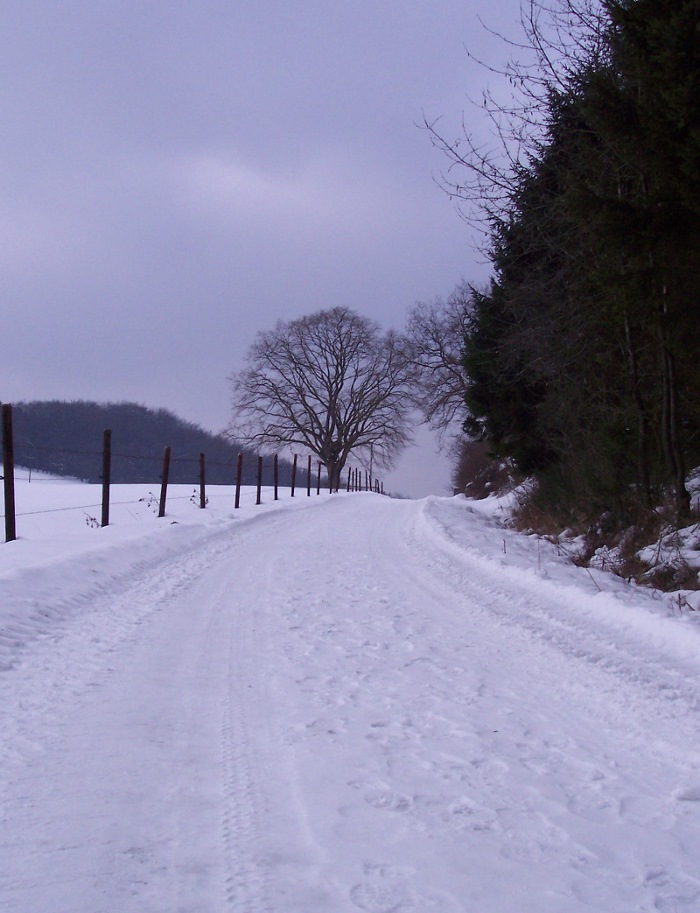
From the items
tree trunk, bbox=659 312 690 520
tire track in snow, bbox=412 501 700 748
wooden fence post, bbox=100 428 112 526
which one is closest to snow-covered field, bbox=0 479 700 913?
tire track in snow, bbox=412 501 700 748

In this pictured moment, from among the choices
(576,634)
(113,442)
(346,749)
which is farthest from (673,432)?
(113,442)

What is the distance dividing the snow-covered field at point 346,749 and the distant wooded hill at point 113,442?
6.28 m

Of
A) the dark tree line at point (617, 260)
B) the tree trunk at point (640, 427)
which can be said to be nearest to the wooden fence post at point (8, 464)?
the dark tree line at point (617, 260)

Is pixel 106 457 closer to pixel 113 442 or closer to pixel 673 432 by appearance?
pixel 113 442

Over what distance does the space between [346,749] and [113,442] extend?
41.5 feet

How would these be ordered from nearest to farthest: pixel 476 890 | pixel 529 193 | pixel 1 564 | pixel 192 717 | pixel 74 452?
pixel 476 890
pixel 192 717
pixel 1 564
pixel 529 193
pixel 74 452

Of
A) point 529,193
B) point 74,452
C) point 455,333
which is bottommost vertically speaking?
point 74,452

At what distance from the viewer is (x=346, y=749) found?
4.10 metres

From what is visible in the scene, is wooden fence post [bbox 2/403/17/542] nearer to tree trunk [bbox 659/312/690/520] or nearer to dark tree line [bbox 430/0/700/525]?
dark tree line [bbox 430/0/700/525]

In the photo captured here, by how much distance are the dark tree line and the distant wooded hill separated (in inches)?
326

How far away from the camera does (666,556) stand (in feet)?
30.0

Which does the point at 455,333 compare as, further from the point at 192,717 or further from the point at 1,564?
the point at 192,717

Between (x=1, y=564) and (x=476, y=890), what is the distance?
7.57 m

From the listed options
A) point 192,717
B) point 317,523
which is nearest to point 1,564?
point 192,717
